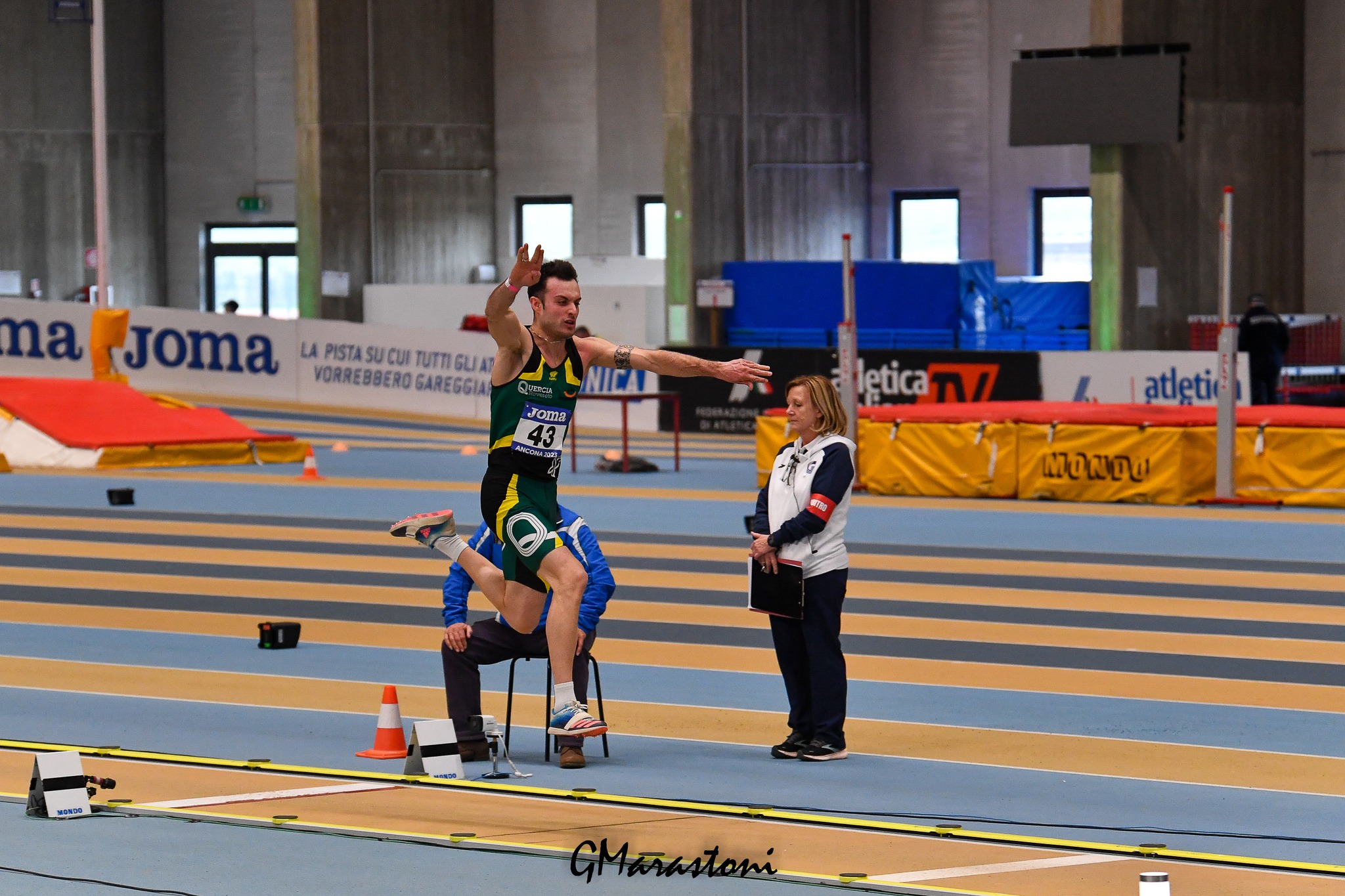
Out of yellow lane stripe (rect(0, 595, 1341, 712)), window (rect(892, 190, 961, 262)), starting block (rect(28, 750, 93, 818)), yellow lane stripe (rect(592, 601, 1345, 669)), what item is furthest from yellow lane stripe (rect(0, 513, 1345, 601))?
window (rect(892, 190, 961, 262))

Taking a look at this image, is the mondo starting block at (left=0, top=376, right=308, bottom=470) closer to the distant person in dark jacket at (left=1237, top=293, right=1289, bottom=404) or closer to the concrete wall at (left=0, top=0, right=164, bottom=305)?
the distant person in dark jacket at (left=1237, top=293, right=1289, bottom=404)

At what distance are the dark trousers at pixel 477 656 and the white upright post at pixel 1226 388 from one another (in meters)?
10.6

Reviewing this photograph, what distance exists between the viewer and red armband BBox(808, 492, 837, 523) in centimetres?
752

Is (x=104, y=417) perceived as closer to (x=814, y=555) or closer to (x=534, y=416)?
(x=814, y=555)

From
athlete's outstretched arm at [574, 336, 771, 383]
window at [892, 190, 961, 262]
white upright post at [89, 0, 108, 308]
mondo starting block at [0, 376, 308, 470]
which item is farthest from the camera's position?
window at [892, 190, 961, 262]

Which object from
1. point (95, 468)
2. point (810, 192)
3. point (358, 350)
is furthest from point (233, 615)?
point (810, 192)

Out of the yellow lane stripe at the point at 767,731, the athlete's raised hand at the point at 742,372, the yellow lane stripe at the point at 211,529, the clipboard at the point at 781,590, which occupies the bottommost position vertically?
the yellow lane stripe at the point at 211,529

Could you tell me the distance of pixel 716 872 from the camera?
542cm

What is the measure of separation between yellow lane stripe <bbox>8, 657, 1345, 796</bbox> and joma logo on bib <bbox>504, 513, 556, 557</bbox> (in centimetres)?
144

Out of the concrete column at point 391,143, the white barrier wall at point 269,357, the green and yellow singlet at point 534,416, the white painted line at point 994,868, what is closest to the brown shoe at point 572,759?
the green and yellow singlet at point 534,416

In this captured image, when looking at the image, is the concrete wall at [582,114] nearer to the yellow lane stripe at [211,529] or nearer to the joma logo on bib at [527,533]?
the yellow lane stripe at [211,529]

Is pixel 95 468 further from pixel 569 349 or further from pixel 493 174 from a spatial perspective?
pixel 493 174

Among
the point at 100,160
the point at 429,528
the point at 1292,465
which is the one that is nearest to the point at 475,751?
the point at 429,528

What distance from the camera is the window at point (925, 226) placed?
3672cm
